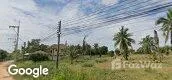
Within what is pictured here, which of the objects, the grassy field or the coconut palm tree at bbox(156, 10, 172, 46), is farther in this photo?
the coconut palm tree at bbox(156, 10, 172, 46)

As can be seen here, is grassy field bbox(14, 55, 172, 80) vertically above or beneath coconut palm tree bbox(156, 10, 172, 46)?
beneath

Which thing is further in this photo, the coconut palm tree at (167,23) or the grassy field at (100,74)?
the coconut palm tree at (167,23)

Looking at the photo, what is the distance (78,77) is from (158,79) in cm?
1059

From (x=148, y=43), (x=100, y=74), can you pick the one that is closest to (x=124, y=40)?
(x=148, y=43)

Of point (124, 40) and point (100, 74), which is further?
point (124, 40)

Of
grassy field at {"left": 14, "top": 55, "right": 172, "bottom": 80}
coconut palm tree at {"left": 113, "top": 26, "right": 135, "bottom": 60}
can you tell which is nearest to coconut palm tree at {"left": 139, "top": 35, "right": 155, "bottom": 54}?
coconut palm tree at {"left": 113, "top": 26, "right": 135, "bottom": 60}

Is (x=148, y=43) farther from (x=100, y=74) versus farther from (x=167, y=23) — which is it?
(x=100, y=74)

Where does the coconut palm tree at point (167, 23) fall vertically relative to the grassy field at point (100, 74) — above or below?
above

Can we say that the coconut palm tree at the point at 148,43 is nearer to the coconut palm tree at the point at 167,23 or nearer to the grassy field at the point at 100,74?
the coconut palm tree at the point at 167,23

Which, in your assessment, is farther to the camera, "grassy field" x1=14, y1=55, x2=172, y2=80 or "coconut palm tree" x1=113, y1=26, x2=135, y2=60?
"coconut palm tree" x1=113, y1=26, x2=135, y2=60

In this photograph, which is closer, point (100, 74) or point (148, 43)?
point (100, 74)

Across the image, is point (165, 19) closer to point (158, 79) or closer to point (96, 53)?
point (158, 79)

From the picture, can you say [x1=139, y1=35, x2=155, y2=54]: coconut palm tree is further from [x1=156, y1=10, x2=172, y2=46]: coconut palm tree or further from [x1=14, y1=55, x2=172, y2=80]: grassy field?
[x1=14, y1=55, x2=172, y2=80]: grassy field

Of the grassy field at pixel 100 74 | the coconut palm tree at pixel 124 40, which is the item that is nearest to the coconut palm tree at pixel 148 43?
the coconut palm tree at pixel 124 40
